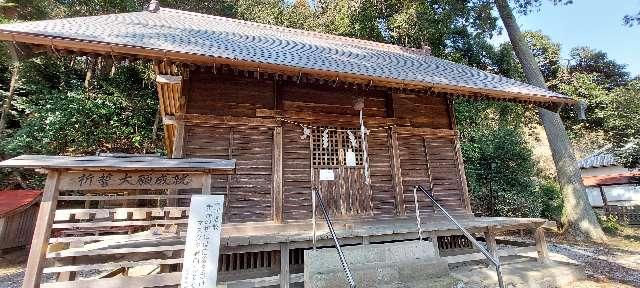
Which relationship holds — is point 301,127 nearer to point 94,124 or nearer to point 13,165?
point 13,165

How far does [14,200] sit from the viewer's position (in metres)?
12.5

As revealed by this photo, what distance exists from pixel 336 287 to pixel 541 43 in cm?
2459

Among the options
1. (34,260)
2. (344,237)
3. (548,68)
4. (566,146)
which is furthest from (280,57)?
(548,68)

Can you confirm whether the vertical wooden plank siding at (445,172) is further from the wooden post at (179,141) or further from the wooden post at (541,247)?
the wooden post at (179,141)

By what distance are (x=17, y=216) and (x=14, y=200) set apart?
2.10ft

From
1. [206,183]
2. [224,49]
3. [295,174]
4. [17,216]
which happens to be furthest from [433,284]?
[17,216]

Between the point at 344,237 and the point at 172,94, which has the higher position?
the point at 172,94

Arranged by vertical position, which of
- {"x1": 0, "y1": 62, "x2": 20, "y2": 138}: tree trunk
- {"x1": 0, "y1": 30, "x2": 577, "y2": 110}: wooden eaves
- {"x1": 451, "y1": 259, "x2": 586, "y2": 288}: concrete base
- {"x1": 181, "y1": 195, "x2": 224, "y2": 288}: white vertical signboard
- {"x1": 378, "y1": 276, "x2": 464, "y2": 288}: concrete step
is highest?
{"x1": 0, "y1": 62, "x2": 20, "y2": 138}: tree trunk

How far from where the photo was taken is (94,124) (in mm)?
15047

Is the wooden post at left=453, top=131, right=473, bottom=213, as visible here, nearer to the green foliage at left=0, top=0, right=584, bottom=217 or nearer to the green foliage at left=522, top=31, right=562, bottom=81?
the green foliage at left=0, top=0, right=584, bottom=217

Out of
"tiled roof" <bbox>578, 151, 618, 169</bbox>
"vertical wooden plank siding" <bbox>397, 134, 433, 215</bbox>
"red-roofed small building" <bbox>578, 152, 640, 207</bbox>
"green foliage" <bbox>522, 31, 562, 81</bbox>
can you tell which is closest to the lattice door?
"vertical wooden plank siding" <bbox>397, 134, 433, 215</bbox>

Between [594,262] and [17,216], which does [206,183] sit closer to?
[594,262]

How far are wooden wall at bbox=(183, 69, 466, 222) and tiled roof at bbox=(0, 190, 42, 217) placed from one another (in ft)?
34.5

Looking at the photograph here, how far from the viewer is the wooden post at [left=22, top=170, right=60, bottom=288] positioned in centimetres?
364
